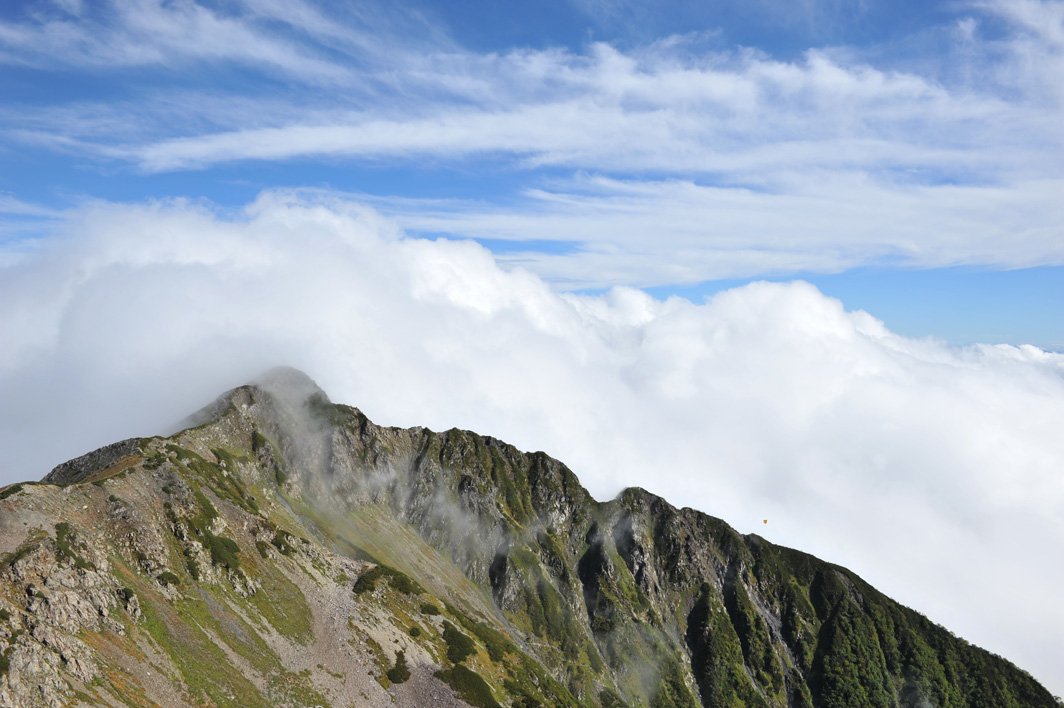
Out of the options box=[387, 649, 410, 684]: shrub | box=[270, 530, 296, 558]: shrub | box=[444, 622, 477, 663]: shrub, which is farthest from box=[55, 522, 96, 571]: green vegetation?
box=[444, 622, 477, 663]: shrub

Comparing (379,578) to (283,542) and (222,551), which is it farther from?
(222,551)

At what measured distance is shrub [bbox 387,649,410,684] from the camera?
472ft

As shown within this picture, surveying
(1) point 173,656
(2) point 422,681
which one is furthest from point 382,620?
(1) point 173,656

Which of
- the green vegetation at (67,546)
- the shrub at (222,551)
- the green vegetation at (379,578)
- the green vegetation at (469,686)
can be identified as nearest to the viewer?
the green vegetation at (67,546)

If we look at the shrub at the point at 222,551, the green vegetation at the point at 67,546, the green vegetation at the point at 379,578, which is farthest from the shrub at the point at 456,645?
the green vegetation at the point at 67,546

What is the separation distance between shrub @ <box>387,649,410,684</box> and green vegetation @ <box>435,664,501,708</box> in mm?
9484

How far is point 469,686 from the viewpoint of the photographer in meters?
155

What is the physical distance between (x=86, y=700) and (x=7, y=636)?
1496cm

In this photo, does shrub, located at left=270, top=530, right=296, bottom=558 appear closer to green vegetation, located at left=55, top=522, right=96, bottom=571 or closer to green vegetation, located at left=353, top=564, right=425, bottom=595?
green vegetation, located at left=353, top=564, right=425, bottom=595

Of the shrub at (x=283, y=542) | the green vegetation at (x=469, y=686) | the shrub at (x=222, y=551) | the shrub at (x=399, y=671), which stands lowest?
the shrub at (x=399, y=671)

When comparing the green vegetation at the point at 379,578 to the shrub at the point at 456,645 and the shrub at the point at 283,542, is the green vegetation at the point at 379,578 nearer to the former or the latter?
the shrub at the point at 456,645

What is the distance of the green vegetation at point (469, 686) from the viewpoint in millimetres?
150375

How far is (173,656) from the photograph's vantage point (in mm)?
109875

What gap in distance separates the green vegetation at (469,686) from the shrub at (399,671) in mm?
9484
